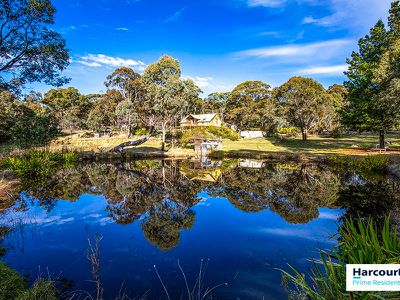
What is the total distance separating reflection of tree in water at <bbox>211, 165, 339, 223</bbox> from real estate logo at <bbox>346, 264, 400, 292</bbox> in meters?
8.59

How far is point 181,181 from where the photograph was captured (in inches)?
733

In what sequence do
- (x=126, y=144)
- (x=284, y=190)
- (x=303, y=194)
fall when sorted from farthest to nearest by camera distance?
(x=126, y=144), (x=284, y=190), (x=303, y=194)

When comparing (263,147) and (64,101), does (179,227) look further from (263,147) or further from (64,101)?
(64,101)

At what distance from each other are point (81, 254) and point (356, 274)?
7.56m

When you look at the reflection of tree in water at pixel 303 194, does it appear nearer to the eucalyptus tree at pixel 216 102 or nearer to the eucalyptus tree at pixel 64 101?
the eucalyptus tree at pixel 64 101

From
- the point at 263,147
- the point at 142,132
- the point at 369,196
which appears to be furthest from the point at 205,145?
the point at 142,132

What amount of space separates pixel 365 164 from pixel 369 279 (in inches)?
847

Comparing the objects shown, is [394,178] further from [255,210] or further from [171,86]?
[171,86]

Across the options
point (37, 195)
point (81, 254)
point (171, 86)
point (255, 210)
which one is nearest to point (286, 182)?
point (255, 210)

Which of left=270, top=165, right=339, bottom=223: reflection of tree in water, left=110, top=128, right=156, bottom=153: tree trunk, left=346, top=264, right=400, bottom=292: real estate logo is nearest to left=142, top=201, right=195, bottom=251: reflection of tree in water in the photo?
left=270, top=165, right=339, bottom=223: reflection of tree in water

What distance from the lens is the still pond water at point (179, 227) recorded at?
646 centimetres

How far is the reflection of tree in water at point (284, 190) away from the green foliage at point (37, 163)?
47.5 ft

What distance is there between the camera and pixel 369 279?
2477 mm

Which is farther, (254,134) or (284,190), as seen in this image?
(254,134)
